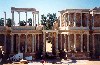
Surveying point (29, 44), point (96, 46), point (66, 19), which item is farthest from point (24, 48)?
point (96, 46)

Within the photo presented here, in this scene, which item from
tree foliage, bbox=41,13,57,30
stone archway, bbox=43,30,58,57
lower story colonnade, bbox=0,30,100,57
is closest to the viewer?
lower story colonnade, bbox=0,30,100,57

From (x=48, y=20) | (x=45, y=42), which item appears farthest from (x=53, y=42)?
(x=48, y=20)

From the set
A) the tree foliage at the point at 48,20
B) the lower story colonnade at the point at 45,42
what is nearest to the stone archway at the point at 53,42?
the lower story colonnade at the point at 45,42

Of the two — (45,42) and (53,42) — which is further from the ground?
(45,42)

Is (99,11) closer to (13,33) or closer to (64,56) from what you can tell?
(64,56)

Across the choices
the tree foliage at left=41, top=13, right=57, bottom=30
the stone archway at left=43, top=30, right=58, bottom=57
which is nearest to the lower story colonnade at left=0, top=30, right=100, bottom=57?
the stone archway at left=43, top=30, right=58, bottom=57

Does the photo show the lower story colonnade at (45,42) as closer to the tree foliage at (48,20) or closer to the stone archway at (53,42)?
the stone archway at (53,42)

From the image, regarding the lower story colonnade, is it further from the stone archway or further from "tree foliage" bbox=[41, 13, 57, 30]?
"tree foliage" bbox=[41, 13, 57, 30]

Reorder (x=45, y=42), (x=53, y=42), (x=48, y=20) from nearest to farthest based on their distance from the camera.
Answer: (x=45, y=42) < (x=53, y=42) < (x=48, y=20)

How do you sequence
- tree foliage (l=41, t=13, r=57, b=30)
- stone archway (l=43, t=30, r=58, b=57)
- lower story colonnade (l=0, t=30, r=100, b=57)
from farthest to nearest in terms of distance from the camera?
1. tree foliage (l=41, t=13, r=57, b=30)
2. stone archway (l=43, t=30, r=58, b=57)
3. lower story colonnade (l=0, t=30, r=100, b=57)

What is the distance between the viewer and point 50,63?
121ft

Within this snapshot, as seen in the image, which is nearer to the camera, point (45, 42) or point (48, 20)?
point (45, 42)

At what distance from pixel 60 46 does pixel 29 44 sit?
769cm

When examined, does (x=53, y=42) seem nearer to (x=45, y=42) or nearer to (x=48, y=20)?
(x=45, y=42)
